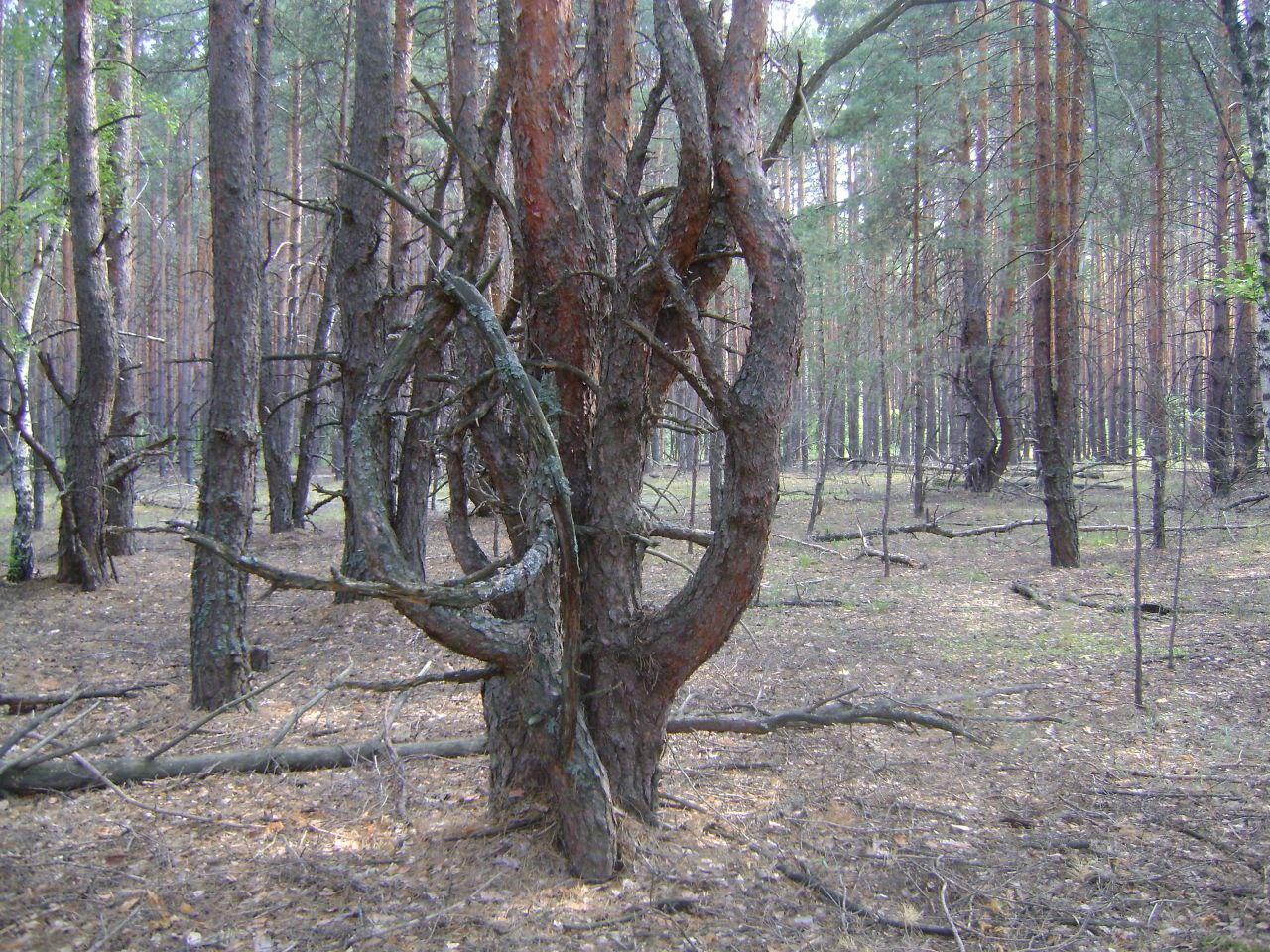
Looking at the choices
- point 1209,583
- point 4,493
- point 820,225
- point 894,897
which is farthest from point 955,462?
point 4,493

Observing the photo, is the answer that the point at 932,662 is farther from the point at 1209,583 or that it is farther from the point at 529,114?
the point at 529,114

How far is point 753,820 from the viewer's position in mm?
4301

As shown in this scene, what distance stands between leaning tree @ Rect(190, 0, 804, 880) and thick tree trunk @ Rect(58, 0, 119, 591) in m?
7.29

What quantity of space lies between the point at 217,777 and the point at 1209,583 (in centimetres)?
934

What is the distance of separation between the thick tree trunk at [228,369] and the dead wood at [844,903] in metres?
3.96

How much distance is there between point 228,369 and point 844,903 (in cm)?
481

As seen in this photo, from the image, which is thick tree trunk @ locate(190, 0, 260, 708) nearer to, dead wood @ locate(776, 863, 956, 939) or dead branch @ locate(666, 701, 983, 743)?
dead branch @ locate(666, 701, 983, 743)

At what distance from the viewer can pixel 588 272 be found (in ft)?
12.0

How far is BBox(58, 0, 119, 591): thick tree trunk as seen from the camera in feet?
A: 30.5

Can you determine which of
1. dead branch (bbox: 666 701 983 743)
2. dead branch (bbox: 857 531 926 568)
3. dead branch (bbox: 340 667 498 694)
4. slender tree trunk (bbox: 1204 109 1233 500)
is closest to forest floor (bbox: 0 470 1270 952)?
dead branch (bbox: 666 701 983 743)

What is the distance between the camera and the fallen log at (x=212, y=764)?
4.22m

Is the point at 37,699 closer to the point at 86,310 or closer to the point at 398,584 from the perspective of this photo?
the point at 398,584

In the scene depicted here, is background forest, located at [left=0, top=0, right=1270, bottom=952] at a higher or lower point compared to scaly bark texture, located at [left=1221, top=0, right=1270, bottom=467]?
lower

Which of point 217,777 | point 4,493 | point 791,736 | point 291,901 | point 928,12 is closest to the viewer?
point 291,901
